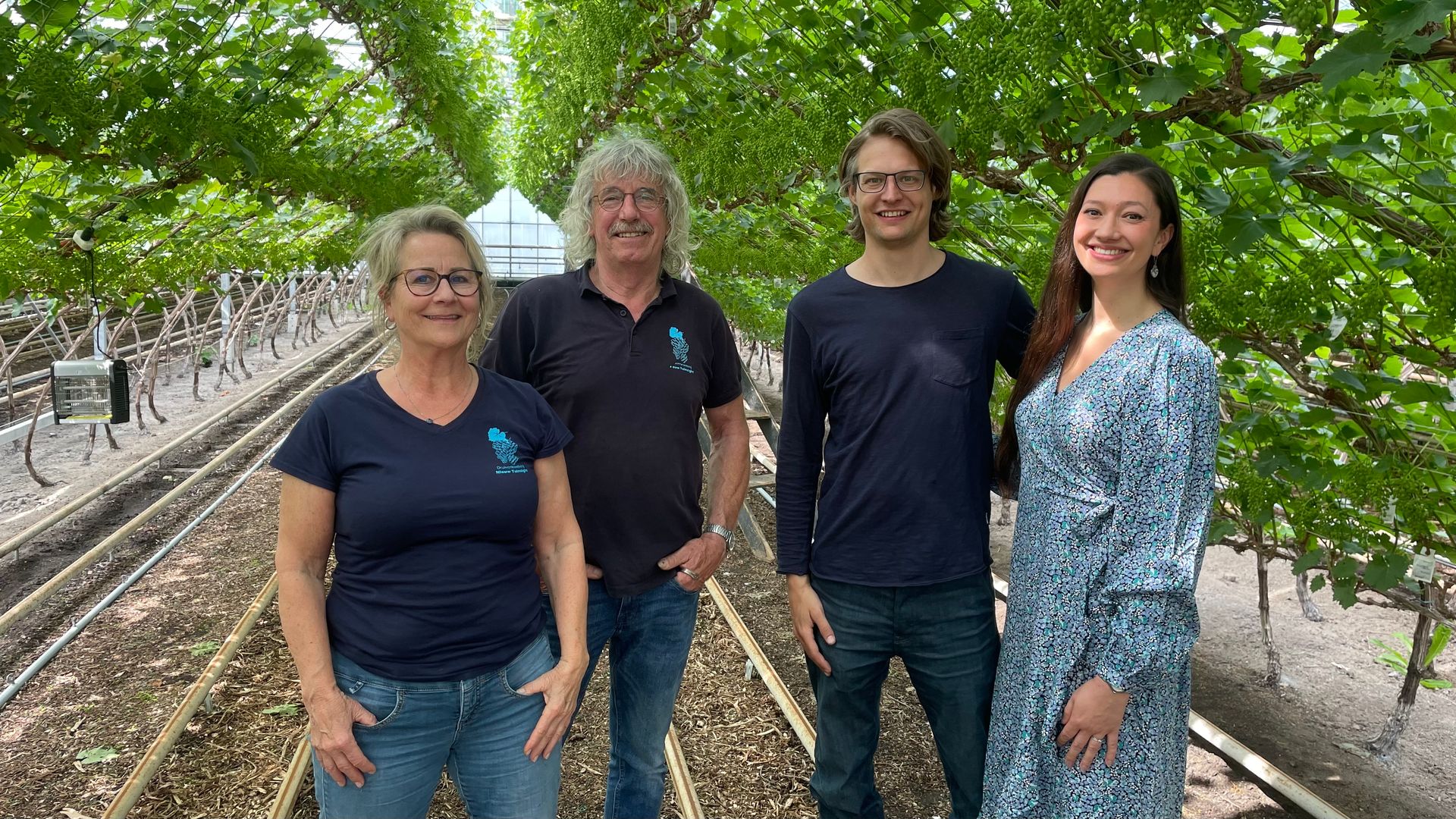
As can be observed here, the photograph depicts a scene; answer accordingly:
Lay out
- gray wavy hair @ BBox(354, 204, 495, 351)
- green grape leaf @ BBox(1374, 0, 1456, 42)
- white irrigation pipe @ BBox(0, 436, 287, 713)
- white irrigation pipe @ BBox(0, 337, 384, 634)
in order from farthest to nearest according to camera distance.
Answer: white irrigation pipe @ BBox(0, 337, 384, 634) → white irrigation pipe @ BBox(0, 436, 287, 713) → gray wavy hair @ BBox(354, 204, 495, 351) → green grape leaf @ BBox(1374, 0, 1456, 42)

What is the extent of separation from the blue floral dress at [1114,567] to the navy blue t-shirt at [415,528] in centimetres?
96

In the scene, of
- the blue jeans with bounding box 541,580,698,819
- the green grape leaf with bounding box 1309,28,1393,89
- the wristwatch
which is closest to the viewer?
the green grape leaf with bounding box 1309,28,1393,89

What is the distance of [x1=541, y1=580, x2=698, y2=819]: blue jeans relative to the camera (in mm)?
2178

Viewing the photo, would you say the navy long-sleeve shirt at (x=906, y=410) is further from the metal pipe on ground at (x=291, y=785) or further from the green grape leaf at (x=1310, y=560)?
the metal pipe on ground at (x=291, y=785)

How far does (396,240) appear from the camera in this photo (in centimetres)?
177

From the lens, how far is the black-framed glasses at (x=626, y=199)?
2088mm

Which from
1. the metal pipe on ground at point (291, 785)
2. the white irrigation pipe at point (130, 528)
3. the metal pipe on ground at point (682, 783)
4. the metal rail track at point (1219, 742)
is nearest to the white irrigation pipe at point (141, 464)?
the white irrigation pipe at point (130, 528)

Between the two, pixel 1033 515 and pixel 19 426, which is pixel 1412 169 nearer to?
pixel 1033 515

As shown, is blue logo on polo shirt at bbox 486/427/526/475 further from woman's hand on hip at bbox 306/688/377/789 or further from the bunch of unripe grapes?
the bunch of unripe grapes

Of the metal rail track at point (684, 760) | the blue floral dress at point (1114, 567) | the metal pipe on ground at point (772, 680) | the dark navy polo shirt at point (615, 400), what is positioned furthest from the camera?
the metal pipe on ground at point (772, 680)

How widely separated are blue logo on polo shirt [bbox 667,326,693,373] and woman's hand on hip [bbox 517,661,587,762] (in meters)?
0.70

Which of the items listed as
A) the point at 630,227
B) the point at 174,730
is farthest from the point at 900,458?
the point at 174,730

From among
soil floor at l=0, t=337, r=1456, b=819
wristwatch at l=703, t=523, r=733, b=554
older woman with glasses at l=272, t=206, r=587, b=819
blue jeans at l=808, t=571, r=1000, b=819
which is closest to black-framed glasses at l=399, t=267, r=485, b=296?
older woman with glasses at l=272, t=206, r=587, b=819

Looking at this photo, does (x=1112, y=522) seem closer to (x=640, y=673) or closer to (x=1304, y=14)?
(x=1304, y=14)
